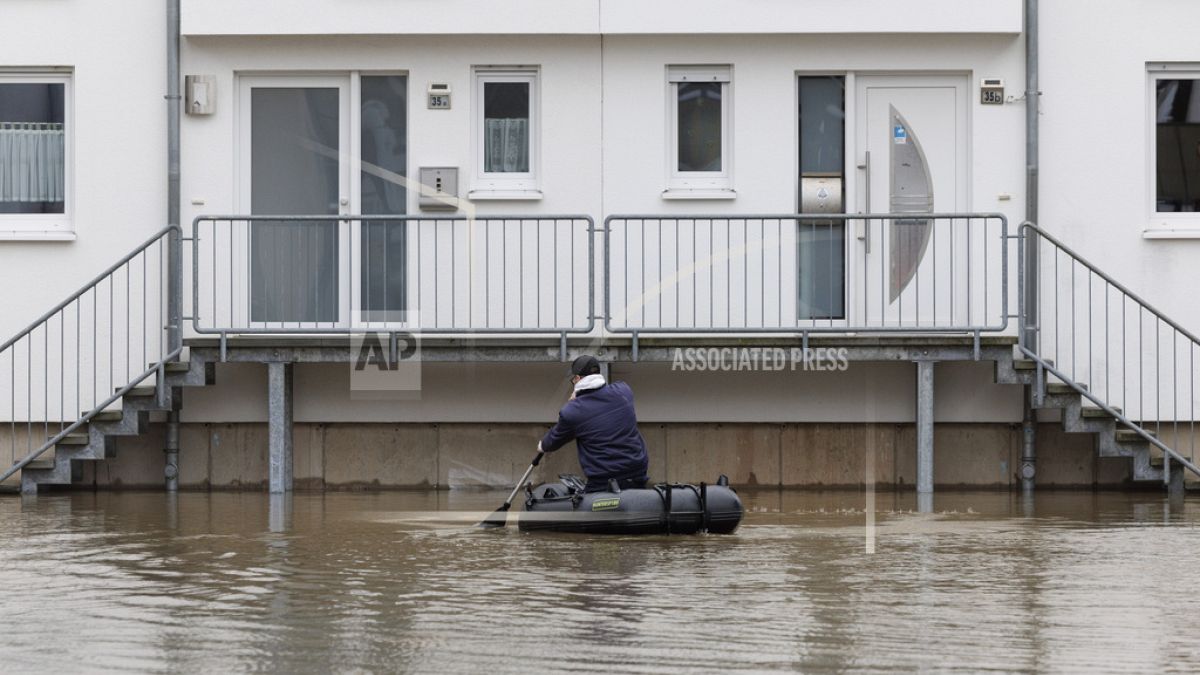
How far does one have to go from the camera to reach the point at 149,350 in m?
17.5

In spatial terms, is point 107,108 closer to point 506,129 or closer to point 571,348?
point 506,129

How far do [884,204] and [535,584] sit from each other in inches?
304

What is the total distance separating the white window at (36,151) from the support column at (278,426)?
2423 mm

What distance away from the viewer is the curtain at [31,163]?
17.8 metres

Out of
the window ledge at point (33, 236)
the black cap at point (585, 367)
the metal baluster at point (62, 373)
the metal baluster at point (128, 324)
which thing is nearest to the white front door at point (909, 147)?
the black cap at point (585, 367)

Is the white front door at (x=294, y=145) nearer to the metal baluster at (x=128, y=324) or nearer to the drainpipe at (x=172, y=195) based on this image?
the drainpipe at (x=172, y=195)

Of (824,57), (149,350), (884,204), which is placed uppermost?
(824,57)

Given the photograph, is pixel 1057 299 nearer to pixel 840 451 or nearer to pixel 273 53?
pixel 840 451

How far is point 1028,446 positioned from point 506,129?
538cm

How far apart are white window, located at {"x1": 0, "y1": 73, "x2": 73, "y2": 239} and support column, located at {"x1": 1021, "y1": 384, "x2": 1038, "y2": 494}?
28.2 feet

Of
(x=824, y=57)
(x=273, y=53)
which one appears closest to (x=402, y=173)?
(x=273, y=53)

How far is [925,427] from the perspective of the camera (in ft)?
56.0

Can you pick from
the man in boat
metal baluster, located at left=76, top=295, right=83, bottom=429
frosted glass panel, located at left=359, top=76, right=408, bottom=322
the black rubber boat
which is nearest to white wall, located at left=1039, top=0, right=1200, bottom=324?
the man in boat

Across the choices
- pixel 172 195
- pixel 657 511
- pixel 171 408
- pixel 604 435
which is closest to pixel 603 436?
pixel 604 435
